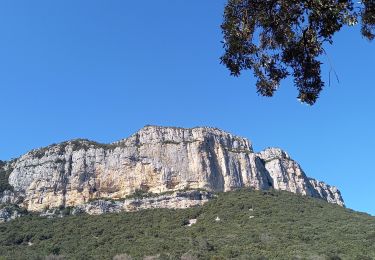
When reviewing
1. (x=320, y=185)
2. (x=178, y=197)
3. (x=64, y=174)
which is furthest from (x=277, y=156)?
(x=64, y=174)

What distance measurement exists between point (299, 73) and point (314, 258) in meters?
56.1

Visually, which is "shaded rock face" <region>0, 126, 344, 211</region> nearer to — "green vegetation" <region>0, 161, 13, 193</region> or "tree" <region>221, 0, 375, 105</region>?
"green vegetation" <region>0, 161, 13, 193</region>

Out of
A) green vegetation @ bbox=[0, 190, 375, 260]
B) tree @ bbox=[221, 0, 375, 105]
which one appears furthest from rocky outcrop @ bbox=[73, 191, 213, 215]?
tree @ bbox=[221, 0, 375, 105]

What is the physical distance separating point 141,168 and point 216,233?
40394 millimetres

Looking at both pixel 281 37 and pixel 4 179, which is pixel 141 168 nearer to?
pixel 4 179

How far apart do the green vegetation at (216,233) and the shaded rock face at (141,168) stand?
8.16 m

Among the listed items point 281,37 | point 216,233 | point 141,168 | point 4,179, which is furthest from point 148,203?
point 281,37

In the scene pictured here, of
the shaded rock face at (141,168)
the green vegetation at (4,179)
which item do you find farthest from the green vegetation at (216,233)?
the green vegetation at (4,179)

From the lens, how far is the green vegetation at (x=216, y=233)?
71.4 metres

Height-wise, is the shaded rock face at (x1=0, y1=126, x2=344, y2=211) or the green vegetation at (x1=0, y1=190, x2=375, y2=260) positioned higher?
the shaded rock face at (x1=0, y1=126, x2=344, y2=211)

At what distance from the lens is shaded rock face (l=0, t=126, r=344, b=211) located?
120375mm

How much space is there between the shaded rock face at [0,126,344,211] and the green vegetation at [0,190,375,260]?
8155 mm

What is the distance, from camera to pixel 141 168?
124250 millimetres

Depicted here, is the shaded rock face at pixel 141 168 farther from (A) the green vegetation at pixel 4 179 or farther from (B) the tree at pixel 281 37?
(B) the tree at pixel 281 37
